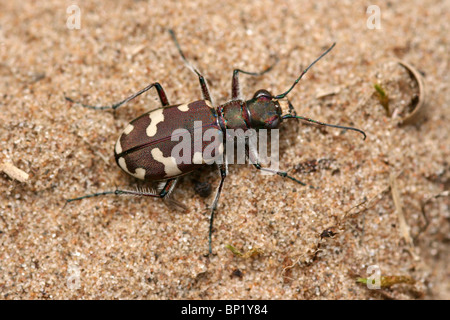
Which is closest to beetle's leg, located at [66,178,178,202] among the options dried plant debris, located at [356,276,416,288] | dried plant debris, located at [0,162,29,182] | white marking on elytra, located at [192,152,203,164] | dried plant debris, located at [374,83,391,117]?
white marking on elytra, located at [192,152,203,164]

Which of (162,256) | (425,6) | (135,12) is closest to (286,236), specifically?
(162,256)

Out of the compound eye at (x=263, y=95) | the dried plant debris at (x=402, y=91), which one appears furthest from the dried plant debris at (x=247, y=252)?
the dried plant debris at (x=402, y=91)

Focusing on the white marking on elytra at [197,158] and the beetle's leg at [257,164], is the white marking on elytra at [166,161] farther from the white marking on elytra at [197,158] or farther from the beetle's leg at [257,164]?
the beetle's leg at [257,164]

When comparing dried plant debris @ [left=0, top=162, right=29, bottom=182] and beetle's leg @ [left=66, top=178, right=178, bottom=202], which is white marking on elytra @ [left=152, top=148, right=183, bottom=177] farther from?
dried plant debris @ [left=0, top=162, right=29, bottom=182]

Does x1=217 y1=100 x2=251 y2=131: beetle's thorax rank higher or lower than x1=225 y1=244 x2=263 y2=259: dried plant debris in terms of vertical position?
higher

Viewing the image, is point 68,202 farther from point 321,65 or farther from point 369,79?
point 369,79

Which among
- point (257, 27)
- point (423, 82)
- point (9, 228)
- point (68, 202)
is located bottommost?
point (9, 228)

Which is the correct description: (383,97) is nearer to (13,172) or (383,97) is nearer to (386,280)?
(386,280)

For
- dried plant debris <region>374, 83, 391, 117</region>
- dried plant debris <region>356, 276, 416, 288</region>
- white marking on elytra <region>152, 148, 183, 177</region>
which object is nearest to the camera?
white marking on elytra <region>152, 148, 183, 177</region>
